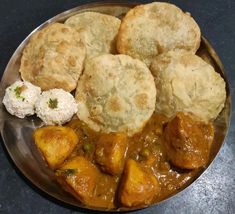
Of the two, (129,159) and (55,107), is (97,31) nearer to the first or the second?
(55,107)

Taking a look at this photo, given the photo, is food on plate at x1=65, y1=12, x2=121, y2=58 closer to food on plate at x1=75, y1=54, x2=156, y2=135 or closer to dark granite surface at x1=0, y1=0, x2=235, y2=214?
food on plate at x1=75, y1=54, x2=156, y2=135

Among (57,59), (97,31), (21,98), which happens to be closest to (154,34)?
(97,31)

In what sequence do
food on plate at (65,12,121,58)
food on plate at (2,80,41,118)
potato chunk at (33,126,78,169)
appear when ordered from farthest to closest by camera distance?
food on plate at (65,12,121,58)
food on plate at (2,80,41,118)
potato chunk at (33,126,78,169)

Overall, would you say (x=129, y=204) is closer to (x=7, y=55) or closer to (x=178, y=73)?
(x=178, y=73)

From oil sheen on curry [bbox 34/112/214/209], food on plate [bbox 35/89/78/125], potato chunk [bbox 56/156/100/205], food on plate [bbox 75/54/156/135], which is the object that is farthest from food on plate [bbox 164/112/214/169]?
food on plate [bbox 35/89/78/125]

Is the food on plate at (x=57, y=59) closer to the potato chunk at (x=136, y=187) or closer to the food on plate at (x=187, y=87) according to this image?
the food on plate at (x=187, y=87)

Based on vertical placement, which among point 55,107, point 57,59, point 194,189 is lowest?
point 194,189
